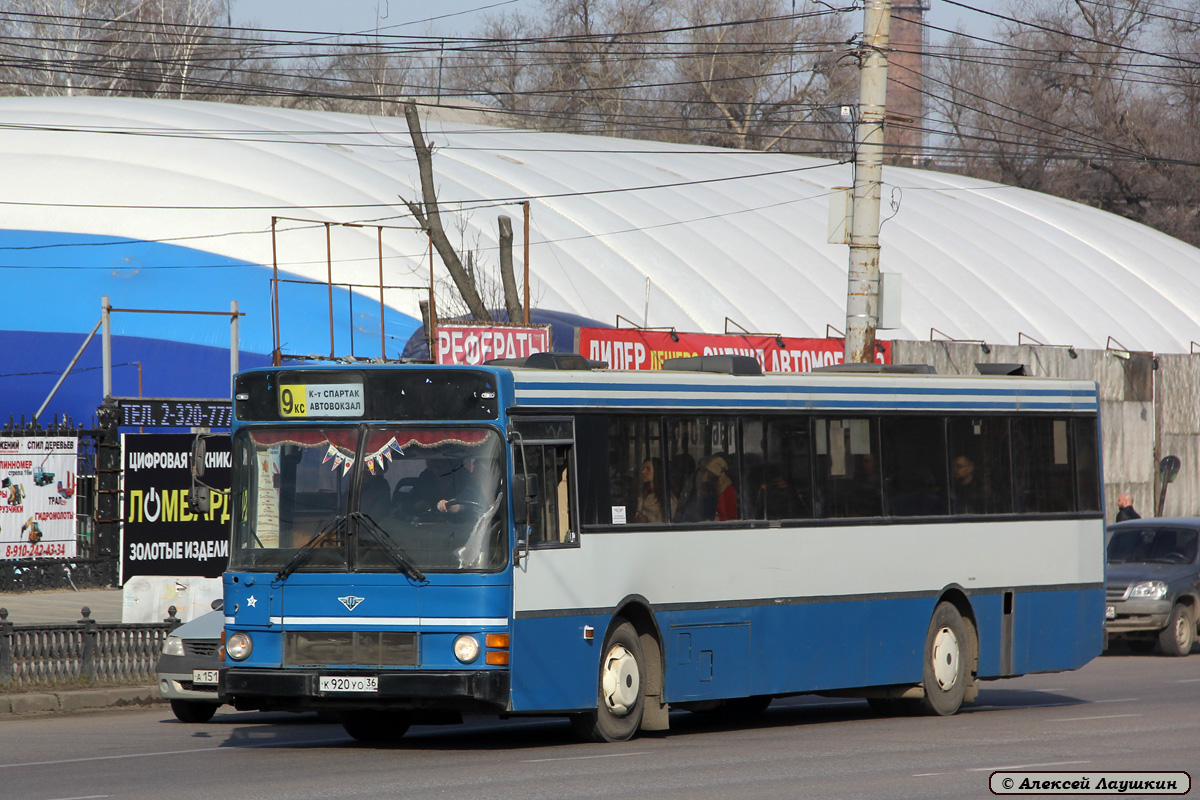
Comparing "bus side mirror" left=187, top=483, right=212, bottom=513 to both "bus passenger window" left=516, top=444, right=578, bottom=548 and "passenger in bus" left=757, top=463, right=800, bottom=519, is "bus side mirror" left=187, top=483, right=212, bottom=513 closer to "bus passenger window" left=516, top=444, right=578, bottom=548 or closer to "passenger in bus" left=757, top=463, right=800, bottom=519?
"bus passenger window" left=516, top=444, right=578, bottom=548

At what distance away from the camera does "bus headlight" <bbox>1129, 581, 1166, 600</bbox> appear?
2148cm

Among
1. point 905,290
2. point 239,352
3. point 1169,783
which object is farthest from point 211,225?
point 1169,783

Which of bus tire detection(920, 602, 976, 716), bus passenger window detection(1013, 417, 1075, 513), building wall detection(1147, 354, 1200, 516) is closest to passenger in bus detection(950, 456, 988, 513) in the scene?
bus passenger window detection(1013, 417, 1075, 513)

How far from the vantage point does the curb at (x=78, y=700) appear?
1516 centimetres

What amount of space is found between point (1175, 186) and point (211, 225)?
49424 millimetres

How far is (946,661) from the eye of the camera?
1477 cm

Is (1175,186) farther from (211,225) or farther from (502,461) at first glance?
(502,461)

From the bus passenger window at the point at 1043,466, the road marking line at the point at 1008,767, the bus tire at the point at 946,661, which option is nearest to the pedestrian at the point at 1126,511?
the bus passenger window at the point at 1043,466

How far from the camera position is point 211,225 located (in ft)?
119

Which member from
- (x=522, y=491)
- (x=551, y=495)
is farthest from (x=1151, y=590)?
(x=522, y=491)

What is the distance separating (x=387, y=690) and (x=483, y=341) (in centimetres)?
1659

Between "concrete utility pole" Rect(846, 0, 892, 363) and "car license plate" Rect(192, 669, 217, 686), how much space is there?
869 cm

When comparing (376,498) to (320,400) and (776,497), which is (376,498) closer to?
(320,400)

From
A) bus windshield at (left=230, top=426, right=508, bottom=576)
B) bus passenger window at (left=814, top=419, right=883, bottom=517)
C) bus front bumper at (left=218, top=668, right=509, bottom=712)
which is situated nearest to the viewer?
bus front bumper at (left=218, top=668, right=509, bottom=712)
